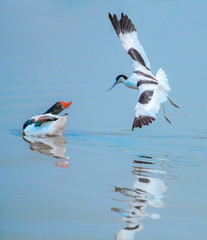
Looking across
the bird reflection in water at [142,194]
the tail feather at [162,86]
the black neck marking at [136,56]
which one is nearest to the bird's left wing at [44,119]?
the black neck marking at [136,56]

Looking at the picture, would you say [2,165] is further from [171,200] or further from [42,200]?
[171,200]

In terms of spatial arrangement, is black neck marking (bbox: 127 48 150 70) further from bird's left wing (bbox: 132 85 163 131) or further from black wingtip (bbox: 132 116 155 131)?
black wingtip (bbox: 132 116 155 131)

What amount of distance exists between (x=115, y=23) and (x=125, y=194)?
4689 mm

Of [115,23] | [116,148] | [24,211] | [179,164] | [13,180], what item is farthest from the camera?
[115,23]

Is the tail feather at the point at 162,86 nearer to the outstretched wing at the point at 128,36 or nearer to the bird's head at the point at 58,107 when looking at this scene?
the outstretched wing at the point at 128,36

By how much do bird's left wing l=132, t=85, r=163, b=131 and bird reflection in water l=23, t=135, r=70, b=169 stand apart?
1.16 metres

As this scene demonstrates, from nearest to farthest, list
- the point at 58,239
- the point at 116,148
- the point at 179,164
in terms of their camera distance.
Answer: the point at 58,239
the point at 179,164
the point at 116,148

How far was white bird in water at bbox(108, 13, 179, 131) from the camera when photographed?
7.86 metres

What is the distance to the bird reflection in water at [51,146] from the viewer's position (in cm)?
730

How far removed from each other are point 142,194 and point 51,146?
3.41 meters

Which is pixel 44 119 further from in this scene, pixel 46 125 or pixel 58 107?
pixel 58 107

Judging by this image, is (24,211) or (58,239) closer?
(58,239)

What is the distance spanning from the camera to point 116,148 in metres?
8.49

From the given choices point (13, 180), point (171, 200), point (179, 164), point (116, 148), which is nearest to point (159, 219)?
point (171, 200)
